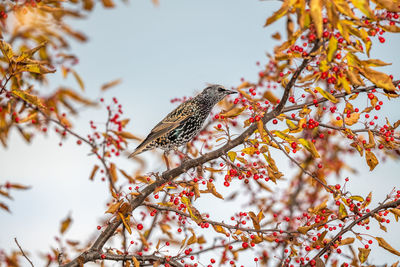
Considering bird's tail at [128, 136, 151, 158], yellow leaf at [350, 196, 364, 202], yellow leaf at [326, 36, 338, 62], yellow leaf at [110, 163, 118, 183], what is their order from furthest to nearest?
bird's tail at [128, 136, 151, 158] < yellow leaf at [110, 163, 118, 183] < yellow leaf at [350, 196, 364, 202] < yellow leaf at [326, 36, 338, 62]

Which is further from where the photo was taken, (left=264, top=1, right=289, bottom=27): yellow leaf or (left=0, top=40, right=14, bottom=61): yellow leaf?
(left=0, top=40, right=14, bottom=61): yellow leaf

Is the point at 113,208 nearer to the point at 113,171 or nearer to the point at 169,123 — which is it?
the point at 113,171

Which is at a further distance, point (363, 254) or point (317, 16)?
point (363, 254)

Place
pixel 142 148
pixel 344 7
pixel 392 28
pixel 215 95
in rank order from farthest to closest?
pixel 215 95 < pixel 142 148 < pixel 392 28 < pixel 344 7

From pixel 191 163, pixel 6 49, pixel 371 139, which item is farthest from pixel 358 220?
pixel 6 49

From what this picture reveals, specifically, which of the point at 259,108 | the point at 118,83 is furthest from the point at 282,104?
the point at 118,83

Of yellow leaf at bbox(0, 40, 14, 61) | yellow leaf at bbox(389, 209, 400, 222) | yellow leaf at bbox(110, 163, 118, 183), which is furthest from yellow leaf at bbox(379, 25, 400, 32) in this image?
yellow leaf at bbox(110, 163, 118, 183)

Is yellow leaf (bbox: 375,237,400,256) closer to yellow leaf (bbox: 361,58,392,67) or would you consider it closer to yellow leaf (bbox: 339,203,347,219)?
yellow leaf (bbox: 339,203,347,219)

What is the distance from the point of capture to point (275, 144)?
3525 millimetres

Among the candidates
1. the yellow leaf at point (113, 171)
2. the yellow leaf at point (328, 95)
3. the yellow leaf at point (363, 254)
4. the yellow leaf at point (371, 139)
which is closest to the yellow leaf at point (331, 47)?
the yellow leaf at point (328, 95)

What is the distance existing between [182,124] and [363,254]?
106 inches

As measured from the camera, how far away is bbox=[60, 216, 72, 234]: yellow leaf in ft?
17.3

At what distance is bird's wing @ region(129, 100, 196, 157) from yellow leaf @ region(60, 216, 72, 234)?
4.30 feet

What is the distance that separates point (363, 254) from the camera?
A: 12.2 feet
